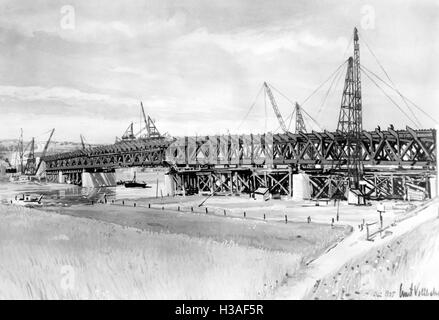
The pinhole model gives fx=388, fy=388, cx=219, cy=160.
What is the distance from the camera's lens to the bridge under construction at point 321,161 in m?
38.1

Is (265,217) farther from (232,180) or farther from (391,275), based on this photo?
(232,180)

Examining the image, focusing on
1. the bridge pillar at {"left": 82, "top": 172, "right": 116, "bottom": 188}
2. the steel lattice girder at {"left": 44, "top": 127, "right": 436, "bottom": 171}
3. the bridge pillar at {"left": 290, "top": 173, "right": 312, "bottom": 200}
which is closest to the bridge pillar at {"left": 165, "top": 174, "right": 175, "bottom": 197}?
the steel lattice girder at {"left": 44, "top": 127, "right": 436, "bottom": 171}

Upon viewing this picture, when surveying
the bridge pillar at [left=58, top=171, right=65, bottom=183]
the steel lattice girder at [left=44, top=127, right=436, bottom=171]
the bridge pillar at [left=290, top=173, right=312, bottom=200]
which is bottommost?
the bridge pillar at [left=58, top=171, right=65, bottom=183]

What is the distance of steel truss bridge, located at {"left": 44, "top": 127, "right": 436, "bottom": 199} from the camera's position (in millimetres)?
38438

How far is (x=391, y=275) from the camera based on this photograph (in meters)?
14.7

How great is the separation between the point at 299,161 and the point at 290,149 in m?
1.86
